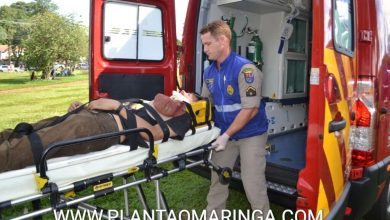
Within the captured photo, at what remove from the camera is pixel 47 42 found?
1292 inches

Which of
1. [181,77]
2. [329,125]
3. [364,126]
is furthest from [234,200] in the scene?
[329,125]

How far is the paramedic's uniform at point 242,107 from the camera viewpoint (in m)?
2.70

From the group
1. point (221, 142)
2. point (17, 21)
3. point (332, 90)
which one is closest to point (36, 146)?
point (221, 142)

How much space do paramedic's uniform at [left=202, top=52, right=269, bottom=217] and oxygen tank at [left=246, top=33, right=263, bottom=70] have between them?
184 cm

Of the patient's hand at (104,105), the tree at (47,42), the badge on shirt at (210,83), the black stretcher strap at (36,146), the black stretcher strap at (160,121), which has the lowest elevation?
the black stretcher strap at (36,146)

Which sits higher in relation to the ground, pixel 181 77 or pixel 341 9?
pixel 341 9

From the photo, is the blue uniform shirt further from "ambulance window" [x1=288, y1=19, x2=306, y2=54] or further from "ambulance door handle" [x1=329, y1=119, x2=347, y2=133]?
"ambulance window" [x1=288, y1=19, x2=306, y2=54]

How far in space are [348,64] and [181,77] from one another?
6.32ft

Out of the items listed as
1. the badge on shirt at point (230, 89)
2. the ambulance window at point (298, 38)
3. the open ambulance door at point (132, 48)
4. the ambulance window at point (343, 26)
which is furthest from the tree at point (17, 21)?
the ambulance window at point (343, 26)

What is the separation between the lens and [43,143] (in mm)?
1985

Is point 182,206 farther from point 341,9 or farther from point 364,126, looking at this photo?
point 341,9

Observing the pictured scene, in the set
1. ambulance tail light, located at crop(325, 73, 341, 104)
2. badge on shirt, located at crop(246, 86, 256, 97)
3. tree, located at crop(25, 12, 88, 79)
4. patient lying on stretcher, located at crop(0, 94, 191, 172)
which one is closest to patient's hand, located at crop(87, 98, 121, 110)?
patient lying on stretcher, located at crop(0, 94, 191, 172)

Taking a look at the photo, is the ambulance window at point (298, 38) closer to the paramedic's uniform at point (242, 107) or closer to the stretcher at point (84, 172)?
the paramedic's uniform at point (242, 107)

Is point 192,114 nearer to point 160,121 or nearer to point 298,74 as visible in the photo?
point 160,121
